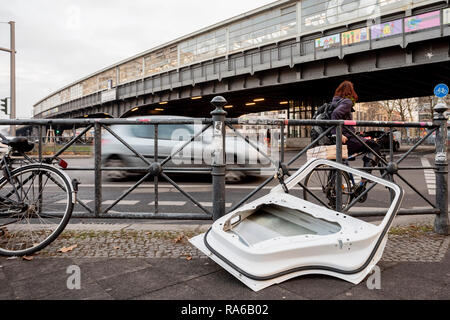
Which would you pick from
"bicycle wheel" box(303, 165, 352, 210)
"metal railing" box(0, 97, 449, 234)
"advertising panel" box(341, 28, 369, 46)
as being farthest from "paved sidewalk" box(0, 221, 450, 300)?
"advertising panel" box(341, 28, 369, 46)

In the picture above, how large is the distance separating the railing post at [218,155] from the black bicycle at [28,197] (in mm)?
1393

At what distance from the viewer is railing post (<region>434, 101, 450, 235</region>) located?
153 inches

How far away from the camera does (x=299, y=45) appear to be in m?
24.0

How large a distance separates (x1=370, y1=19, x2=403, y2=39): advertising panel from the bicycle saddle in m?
20.8

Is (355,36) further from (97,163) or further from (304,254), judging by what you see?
(304,254)

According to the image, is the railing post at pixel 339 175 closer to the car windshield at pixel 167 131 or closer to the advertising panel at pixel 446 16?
the car windshield at pixel 167 131

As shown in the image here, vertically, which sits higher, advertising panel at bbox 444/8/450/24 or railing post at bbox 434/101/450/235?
advertising panel at bbox 444/8/450/24

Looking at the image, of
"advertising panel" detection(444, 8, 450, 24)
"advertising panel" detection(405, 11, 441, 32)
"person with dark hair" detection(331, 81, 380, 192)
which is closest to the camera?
"person with dark hair" detection(331, 81, 380, 192)

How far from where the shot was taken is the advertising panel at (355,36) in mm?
20747

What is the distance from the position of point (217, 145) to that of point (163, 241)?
1.16 m

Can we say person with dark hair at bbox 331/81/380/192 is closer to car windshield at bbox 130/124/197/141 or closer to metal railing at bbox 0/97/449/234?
metal railing at bbox 0/97/449/234

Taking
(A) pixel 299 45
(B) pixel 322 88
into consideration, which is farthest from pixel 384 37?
(B) pixel 322 88
